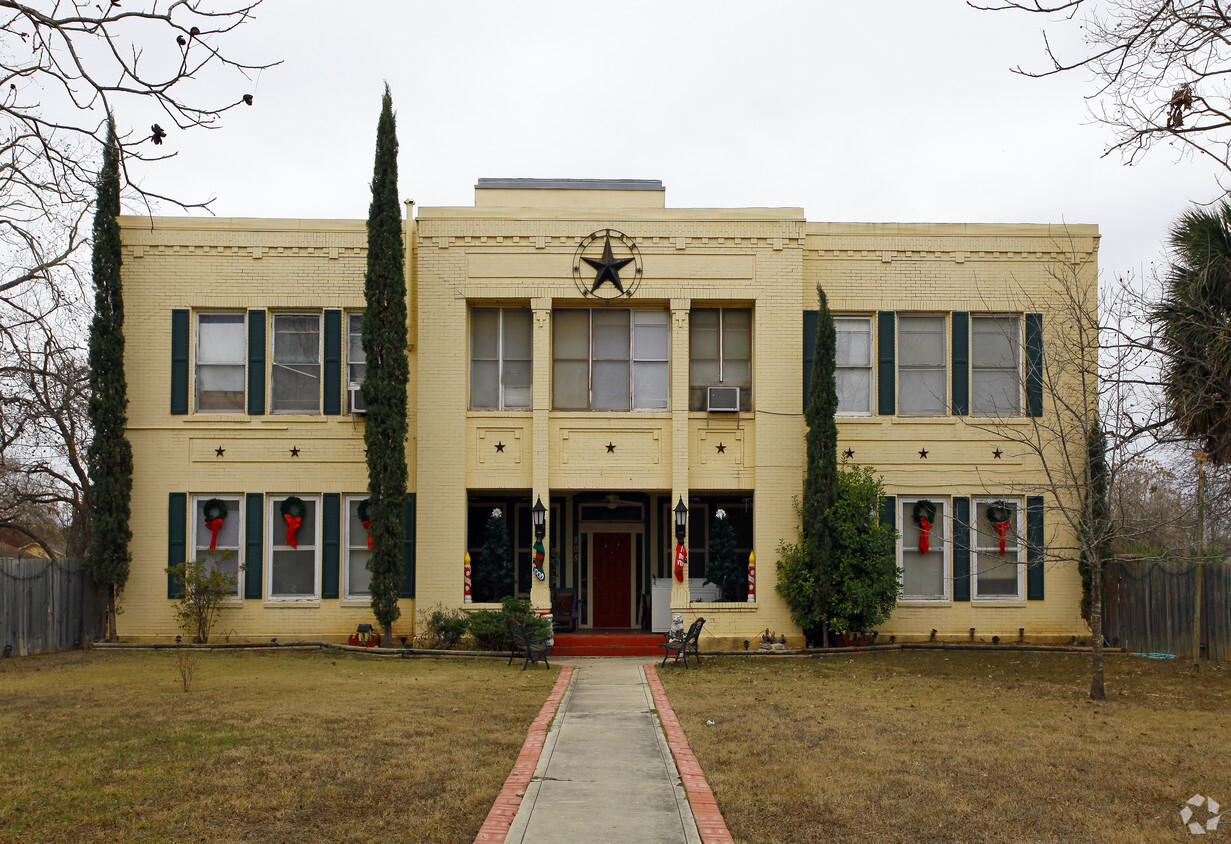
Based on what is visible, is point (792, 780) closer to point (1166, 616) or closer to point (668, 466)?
point (668, 466)

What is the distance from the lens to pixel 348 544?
854 inches

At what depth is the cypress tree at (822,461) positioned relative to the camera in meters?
Result: 20.2

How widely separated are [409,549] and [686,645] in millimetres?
6025

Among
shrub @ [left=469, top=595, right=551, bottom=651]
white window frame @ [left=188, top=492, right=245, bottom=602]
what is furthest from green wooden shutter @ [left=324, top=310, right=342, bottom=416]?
shrub @ [left=469, top=595, right=551, bottom=651]

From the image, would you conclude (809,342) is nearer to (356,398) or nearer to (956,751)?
(356,398)

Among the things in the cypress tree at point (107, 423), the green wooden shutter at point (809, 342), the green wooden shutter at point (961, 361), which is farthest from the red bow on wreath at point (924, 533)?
the cypress tree at point (107, 423)

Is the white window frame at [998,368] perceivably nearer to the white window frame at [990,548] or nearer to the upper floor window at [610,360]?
the white window frame at [990,548]

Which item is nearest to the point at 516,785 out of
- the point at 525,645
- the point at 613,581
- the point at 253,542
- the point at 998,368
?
the point at 525,645

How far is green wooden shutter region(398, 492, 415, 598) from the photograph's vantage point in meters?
21.1

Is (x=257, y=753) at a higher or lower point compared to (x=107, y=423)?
lower

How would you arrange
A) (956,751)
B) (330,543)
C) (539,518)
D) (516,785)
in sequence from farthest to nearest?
(330,543) → (539,518) → (956,751) → (516,785)

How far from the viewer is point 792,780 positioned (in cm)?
930

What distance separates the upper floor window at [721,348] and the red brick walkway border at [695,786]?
9650 millimetres

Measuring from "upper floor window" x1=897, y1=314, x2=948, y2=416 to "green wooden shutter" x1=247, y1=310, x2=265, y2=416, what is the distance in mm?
12728
